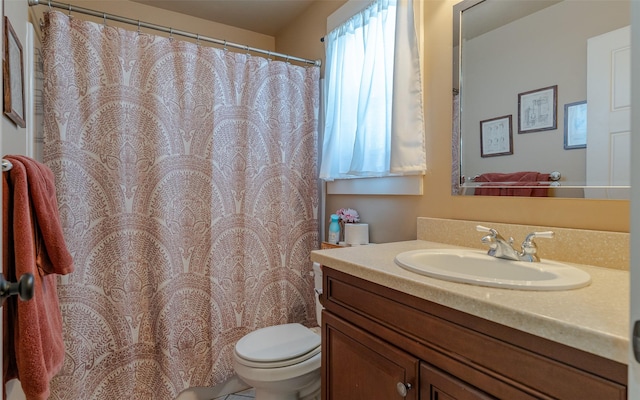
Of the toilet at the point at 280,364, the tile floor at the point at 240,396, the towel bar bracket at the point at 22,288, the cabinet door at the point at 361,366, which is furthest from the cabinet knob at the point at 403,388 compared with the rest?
the tile floor at the point at 240,396

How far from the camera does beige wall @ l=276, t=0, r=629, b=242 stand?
1.08 meters

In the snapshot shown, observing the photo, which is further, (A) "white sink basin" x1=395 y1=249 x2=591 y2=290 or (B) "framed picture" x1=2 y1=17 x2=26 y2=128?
(B) "framed picture" x1=2 y1=17 x2=26 y2=128

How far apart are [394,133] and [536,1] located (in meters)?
0.68

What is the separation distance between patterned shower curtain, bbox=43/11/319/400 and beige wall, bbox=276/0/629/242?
612 millimetres

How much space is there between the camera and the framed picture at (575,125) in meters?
1.08

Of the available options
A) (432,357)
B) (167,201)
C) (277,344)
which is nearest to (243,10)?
(167,201)

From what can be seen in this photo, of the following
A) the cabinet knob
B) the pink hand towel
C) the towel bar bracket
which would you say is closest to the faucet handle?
the cabinet knob

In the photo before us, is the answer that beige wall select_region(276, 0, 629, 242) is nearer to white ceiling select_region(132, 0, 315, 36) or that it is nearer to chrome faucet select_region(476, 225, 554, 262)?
chrome faucet select_region(476, 225, 554, 262)

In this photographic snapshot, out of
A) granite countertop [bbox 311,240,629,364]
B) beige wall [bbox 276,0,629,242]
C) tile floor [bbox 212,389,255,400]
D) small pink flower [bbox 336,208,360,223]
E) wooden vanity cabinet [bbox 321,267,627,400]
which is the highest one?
beige wall [bbox 276,0,629,242]

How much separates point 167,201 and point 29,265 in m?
0.88

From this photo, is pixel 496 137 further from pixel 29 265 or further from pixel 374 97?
pixel 29 265

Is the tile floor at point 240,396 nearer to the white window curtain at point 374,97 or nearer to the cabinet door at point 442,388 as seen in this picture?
the white window curtain at point 374,97

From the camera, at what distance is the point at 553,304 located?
699mm

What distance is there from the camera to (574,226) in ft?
3.60
